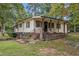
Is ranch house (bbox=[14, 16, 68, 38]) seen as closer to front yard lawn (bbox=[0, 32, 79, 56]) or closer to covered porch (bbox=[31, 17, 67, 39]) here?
covered porch (bbox=[31, 17, 67, 39])

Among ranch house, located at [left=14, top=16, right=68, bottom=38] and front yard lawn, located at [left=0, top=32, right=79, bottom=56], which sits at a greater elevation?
ranch house, located at [left=14, top=16, right=68, bottom=38]

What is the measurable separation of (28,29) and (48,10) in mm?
333

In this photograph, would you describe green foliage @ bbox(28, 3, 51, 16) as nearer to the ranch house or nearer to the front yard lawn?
the ranch house

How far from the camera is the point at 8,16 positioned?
21953mm

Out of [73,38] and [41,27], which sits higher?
[41,27]

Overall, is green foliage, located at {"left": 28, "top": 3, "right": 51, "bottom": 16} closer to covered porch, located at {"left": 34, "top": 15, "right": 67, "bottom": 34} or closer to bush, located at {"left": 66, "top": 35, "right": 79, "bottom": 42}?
covered porch, located at {"left": 34, "top": 15, "right": 67, "bottom": 34}

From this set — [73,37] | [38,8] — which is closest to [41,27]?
[38,8]

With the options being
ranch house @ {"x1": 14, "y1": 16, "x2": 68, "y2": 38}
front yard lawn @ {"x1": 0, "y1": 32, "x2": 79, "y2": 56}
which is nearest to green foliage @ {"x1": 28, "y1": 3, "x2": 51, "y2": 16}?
ranch house @ {"x1": 14, "y1": 16, "x2": 68, "y2": 38}

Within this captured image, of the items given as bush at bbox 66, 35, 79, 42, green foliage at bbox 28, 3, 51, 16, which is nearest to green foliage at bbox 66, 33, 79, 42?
bush at bbox 66, 35, 79, 42

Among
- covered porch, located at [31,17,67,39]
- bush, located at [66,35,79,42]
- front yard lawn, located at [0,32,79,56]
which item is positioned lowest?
front yard lawn, located at [0,32,79,56]

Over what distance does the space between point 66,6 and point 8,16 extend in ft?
2.33

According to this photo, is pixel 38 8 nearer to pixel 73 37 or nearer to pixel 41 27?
pixel 41 27

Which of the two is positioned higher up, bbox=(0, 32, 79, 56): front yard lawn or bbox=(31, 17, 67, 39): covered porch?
bbox=(31, 17, 67, 39): covered porch


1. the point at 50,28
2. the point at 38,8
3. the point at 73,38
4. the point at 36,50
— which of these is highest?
the point at 38,8
